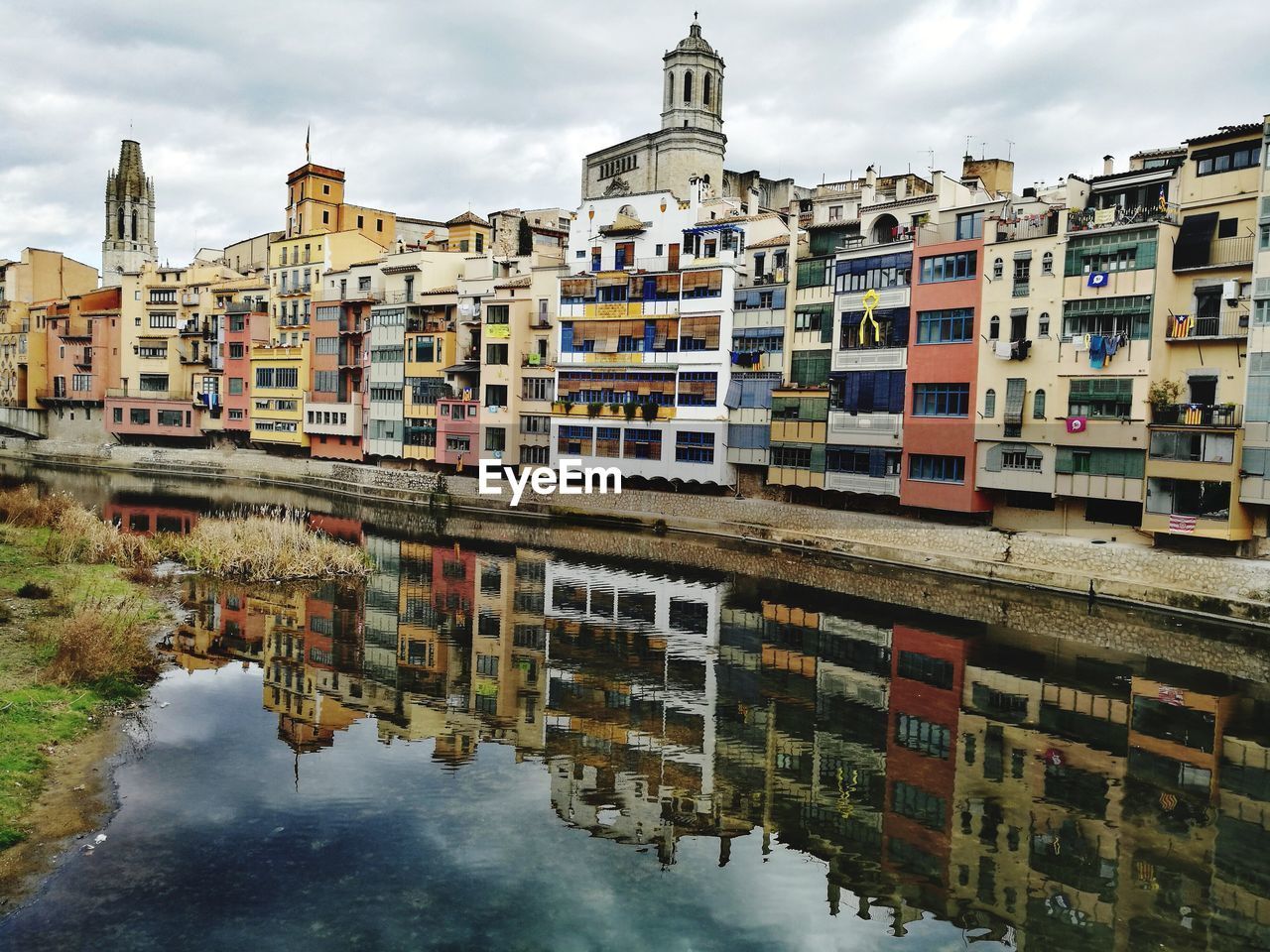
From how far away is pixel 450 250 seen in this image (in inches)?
2778

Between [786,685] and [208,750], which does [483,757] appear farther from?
[786,685]

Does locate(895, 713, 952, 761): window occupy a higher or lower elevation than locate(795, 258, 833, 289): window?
lower

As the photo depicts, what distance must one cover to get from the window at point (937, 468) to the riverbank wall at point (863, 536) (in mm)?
1979

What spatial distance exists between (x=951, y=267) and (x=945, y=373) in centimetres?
460

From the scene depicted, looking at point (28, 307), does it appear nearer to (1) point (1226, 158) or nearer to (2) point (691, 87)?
(2) point (691, 87)

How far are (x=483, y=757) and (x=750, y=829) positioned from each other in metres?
5.68

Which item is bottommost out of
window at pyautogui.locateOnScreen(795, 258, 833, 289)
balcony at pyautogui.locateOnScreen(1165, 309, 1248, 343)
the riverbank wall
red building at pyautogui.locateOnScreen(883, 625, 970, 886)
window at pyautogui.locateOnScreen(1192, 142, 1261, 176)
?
red building at pyautogui.locateOnScreen(883, 625, 970, 886)

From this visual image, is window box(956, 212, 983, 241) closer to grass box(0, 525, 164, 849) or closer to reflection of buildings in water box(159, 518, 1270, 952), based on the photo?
reflection of buildings in water box(159, 518, 1270, 952)

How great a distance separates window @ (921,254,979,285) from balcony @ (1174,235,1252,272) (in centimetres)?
810

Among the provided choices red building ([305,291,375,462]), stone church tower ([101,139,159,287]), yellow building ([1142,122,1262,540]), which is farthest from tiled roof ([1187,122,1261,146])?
stone church tower ([101,139,159,287])

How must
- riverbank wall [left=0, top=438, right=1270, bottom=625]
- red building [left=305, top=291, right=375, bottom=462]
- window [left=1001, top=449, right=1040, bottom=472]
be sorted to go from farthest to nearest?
1. red building [left=305, top=291, right=375, bottom=462]
2. window [left=1001, top=449, right=1040, bottom=472]
3. riverbank wall [left=0, top=438, right=1270, bottom=625]

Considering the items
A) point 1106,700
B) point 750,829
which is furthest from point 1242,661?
point 750,829

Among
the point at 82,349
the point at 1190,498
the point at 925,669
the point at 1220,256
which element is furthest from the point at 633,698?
the point at 82,349

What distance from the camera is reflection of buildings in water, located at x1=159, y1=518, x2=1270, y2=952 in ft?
51.2
